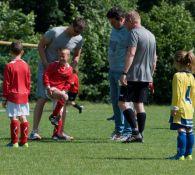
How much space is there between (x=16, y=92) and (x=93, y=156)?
1847mm

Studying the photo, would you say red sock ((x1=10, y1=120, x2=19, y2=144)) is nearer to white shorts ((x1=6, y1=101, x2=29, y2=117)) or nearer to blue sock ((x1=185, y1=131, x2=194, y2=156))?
white shorts ((x1=6, y1=101, x2=29, y2=117))

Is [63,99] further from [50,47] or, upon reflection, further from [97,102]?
[97,102]

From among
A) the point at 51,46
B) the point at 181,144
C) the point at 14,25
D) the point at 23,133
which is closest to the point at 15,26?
the point at 14,25

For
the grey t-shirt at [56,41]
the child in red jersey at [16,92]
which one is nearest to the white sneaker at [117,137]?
the grey t-shirt at [56,41]

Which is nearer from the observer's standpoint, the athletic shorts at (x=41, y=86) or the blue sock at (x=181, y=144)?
the blue sock at (x=181, y=144)

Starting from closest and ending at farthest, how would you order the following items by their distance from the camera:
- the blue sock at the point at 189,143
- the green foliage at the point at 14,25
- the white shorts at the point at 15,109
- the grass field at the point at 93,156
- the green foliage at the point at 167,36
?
the grass field at the point at 93,156 → the blue sock at the point at 189,143 → the white shorts at the point at 15,109 → the green foliage at the point at 167,36 → the green foliage at the point at 14,25

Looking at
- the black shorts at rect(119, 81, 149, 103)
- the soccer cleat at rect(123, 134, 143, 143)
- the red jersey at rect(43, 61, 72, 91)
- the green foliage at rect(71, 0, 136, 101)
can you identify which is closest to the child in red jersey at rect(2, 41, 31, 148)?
the red jersey at rect(43, 61, 72, 91)

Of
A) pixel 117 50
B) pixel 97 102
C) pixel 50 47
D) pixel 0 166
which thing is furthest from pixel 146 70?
pixel 97 102

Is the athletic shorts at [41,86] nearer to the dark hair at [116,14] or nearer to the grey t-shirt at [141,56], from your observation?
the dark hair at [116,14]

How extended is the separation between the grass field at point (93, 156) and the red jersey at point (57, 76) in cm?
89

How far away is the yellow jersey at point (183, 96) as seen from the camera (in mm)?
10523

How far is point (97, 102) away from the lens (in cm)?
3045

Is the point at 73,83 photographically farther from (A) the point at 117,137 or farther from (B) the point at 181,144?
(B) the point at 181,144

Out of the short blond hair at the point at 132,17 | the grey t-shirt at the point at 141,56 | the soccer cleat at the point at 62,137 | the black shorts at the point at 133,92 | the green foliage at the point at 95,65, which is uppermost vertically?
the short blond hair at the point at 132,17
